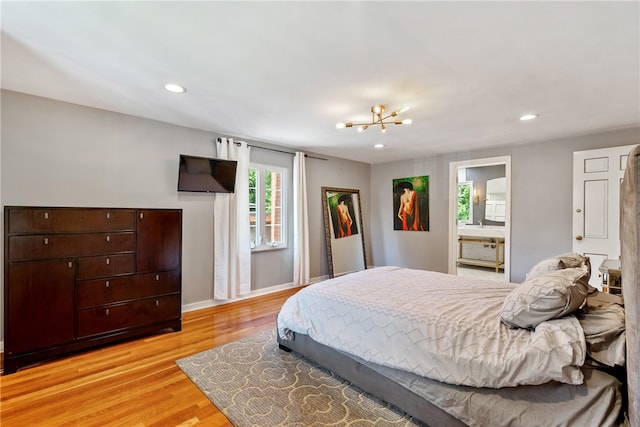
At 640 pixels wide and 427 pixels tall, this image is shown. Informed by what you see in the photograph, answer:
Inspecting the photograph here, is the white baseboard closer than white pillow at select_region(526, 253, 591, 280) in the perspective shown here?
No

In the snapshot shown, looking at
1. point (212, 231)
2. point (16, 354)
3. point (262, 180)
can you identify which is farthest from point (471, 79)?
point (16, 354)

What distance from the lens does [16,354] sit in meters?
2.38

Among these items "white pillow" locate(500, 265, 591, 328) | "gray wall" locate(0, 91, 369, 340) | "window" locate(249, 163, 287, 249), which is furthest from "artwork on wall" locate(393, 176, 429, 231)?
"white pillow" locate(500, 265, 591, 328)

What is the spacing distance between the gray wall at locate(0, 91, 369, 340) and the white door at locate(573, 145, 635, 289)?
4381 millimetres

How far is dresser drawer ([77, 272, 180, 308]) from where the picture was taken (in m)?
2.71

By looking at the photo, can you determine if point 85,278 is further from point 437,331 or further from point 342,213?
point 342,213

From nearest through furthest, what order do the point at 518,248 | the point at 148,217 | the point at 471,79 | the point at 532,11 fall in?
the point at 532,11 → the point at 471,79 → the point at 148,217 → the point at 518,248

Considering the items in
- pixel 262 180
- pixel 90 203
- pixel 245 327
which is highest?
pixel 262 180

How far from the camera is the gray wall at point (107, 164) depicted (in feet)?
8.98

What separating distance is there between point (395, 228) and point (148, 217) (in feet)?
15.0

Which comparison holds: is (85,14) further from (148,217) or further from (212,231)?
(212,231)

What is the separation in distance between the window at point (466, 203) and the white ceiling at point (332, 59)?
3803 mm

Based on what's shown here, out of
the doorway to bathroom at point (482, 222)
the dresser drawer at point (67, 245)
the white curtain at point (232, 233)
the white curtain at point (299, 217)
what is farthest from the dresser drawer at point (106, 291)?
the doorway to bathroom at point (482, 222)

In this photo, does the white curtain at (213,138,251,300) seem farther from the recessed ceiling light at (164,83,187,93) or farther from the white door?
the white door
